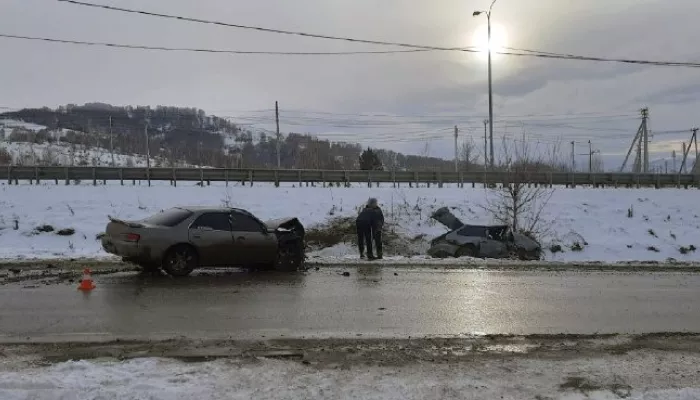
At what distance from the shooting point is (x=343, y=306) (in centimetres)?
866

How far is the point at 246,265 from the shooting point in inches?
478

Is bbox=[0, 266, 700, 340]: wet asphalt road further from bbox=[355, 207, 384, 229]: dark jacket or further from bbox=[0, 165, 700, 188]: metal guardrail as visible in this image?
bbox=[0, 165, 700, 188]: metal guardrail

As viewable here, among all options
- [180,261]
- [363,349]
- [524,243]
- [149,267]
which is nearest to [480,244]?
[524,243]

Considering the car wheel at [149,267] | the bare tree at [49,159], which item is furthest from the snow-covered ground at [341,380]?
the bare tree at [49,159]

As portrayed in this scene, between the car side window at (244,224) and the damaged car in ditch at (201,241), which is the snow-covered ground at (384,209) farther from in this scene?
the car side window at (244,224)

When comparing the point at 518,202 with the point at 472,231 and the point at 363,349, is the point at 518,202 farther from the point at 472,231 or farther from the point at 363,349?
the point at 363,349

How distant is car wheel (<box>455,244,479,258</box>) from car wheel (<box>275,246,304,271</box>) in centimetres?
621

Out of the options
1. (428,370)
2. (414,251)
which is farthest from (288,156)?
(428,370)

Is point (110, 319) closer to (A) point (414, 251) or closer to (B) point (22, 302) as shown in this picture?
(B) point (22, 302)

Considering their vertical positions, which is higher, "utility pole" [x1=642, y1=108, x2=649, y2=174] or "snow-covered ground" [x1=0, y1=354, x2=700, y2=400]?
"utility pole" [x1=642, y1=108, x2=649, y2=174]

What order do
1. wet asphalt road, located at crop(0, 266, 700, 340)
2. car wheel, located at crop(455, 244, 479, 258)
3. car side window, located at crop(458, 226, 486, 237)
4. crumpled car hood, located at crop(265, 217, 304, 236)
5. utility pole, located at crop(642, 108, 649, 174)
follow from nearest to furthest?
wet asphalt road, located at crop(0, 266, 700, 340) < crumpled car hood, located at crop(265, 217, 304, 236) < car wheel, located at crop(455, 244, 479, 258) < car side window, located at crop(458, 226, 486, 237) < utility pole, located at crop(642, 108, 649, 174)

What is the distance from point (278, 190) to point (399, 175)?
26.4 feet

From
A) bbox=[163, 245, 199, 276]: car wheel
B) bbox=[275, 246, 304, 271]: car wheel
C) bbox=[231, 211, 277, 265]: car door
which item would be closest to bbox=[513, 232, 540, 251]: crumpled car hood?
bbox=[275, 246, 304, 271]: car wheel

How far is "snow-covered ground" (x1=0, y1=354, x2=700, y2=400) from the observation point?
4648 mm
